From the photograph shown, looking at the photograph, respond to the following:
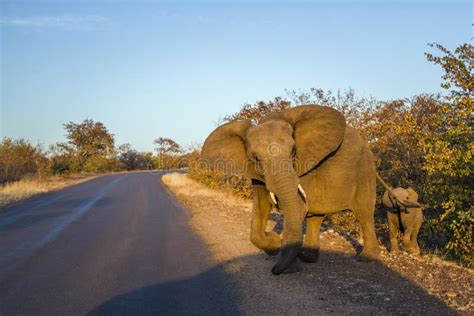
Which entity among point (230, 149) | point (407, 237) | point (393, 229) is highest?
point (230, 149)

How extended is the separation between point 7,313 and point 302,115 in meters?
4.96

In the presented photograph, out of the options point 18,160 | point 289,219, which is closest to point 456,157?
point 289,219

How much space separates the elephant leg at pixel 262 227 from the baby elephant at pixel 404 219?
3.61 meters

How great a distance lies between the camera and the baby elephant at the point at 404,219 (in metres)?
9.63

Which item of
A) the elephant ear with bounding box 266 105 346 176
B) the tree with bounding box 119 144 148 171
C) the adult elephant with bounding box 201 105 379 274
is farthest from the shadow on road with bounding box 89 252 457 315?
the tree with bounding box 119 144 148 171

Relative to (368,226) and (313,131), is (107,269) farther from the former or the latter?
(368,226)

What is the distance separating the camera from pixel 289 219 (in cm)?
623

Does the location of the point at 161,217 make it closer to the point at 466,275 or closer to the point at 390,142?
the point at 390,142

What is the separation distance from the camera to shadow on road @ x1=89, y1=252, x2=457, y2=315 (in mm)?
5094

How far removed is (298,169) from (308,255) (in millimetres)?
1498

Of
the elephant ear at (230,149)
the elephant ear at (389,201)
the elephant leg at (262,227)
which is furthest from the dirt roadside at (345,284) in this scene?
the elephant ear at (230,149)

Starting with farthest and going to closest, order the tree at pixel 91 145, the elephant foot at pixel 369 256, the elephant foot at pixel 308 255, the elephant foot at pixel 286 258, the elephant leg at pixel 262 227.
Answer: the tree at pixel 91 145 < the elephant foot at pixel 369 256 < the elephant foot at pixel 308 255 < the elephant leg at pixel 262 227 < the elephant foot at pixel 286 258

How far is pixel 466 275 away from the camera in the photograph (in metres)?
6.85

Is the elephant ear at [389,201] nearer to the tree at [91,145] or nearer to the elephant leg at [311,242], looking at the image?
the elephant leg at [311,242]
